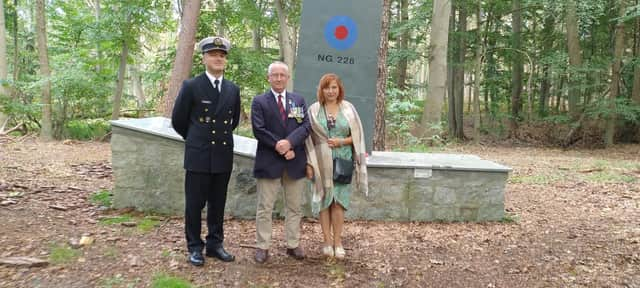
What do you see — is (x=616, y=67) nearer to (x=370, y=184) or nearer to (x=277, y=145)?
(x=370, y=184)

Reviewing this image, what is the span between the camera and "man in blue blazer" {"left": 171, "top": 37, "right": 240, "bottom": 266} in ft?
10.7

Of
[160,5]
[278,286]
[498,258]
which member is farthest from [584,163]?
[160,5]

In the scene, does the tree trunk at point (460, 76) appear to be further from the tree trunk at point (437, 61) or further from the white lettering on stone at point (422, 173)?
the white lettering on stone at point (422, 173)

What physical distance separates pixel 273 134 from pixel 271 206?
593 millimetres

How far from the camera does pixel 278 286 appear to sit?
10.3 ft

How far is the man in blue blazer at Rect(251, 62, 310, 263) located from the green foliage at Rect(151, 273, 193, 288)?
2.15ft

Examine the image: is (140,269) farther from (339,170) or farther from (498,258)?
(498,258)

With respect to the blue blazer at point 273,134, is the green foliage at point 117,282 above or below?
below

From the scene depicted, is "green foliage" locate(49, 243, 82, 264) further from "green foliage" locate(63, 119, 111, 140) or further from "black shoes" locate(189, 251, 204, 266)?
"green foliage" locate(63, 119, 111, 140)

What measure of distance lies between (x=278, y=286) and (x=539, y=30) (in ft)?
53.0

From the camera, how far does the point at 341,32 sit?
15.8 ft

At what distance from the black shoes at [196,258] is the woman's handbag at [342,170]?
121cm

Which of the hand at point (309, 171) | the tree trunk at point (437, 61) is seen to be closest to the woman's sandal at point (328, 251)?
the hand at point (309, 171)

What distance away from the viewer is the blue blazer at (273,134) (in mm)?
3373
